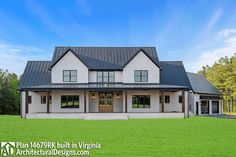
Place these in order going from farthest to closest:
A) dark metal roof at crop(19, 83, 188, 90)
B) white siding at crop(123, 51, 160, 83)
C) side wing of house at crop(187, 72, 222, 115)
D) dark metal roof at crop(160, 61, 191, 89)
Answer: side wing of house at crop(187, 72, 222, 115), dark metal roof at crop(160, 61, 191, 89), white siding at crop(123, 51, 160, 83), dark metal roof at crop(19, 83, 188, 90)

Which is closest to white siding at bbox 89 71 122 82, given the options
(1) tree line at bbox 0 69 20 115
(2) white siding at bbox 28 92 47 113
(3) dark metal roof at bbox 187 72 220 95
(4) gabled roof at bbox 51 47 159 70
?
(4) gabled roof at bbox 51 47 159 70

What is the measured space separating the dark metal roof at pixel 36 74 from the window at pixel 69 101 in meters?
2.65

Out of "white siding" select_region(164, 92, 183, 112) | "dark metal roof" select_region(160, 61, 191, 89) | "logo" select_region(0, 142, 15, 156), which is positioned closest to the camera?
"logo" select_region(0, 142, 15, 156)

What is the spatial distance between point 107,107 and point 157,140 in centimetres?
2410

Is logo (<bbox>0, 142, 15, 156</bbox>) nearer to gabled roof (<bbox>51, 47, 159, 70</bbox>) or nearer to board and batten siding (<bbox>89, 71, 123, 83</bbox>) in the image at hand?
gabled roof (<bbox>51, 47, 159, 70</bbox>)

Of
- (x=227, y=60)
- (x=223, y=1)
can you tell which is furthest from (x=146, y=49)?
(x=227, y=60)

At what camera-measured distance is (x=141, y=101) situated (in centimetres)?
3869

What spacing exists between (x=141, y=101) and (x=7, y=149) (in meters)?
27.6

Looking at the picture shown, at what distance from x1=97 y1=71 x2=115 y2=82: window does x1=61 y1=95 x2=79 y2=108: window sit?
314cm

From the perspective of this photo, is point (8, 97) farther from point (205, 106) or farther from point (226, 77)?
point (226, 77)

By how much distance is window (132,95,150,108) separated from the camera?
3859 centimetres

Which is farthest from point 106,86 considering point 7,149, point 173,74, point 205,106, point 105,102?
point 7,149

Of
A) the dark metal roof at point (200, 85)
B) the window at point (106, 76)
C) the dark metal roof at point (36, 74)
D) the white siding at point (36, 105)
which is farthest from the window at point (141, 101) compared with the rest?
the dark metal roof at point (200, 85)

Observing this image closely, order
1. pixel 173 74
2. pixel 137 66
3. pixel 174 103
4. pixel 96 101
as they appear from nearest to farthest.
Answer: pixel 137 66 → pixel 96 101 → pixel 174 103 → pixel 173 74
